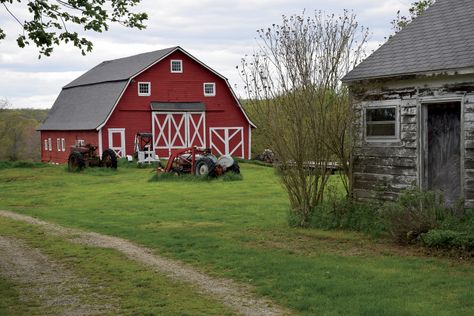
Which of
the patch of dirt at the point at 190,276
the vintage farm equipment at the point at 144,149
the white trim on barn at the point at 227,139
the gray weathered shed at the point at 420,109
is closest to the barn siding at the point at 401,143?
the gray weathered shed at the point at 420,109

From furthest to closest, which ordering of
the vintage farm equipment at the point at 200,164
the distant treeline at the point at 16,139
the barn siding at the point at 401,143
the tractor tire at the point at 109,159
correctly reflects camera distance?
the distant treeline at the point at 16,139
the tractor tire at the point at 109,159
the vintage farm equipment at the point at 200,164
the barn siding at the point at 401,143

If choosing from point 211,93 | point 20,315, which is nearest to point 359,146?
point 20,315

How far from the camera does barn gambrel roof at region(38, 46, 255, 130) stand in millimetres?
39375

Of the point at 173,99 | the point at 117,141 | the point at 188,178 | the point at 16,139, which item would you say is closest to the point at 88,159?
the point at 117,141

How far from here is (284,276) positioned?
363 inches

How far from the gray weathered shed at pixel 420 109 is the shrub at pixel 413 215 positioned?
73 centimetres

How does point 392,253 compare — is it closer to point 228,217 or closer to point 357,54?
point 357,54

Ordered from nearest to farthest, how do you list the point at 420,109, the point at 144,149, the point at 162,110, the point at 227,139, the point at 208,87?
the point at 420,109, the point at 144,149, the point at 162,110, the point at 208,87, the point at 227,139

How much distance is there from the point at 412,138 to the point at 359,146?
151 cm

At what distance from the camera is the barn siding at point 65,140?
130 feet

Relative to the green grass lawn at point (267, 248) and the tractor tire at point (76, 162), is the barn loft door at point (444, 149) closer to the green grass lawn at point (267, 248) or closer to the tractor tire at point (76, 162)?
the green grass lawn at point (267, 248)

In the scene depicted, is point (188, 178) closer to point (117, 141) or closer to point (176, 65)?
point (117, 141)

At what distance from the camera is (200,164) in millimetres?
26828

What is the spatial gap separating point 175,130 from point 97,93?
626 centimetres
